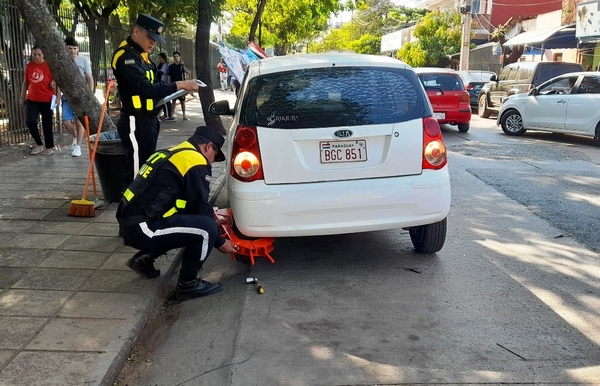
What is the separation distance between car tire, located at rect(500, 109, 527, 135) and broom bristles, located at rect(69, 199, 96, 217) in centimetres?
1087

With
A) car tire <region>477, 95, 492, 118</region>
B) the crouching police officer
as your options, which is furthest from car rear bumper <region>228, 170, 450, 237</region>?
car tire <region>477, 95, 492, 118</region>

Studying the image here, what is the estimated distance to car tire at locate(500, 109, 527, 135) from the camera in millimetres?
14445

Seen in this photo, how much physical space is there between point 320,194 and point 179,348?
154 centimetres

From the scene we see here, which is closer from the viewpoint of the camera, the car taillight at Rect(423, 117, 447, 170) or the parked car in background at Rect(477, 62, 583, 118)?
the car taillight at Rect(423, 117, 447, 170)

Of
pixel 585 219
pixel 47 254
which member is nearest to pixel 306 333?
pixel 47 254

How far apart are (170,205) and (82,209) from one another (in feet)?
8.07

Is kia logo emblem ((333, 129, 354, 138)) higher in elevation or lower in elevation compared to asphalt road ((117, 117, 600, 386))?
higher

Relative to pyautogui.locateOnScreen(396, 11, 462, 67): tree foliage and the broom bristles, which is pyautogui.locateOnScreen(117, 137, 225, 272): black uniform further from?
pyautogui.locateOnScreen(396, 11, 462, 67): tree foliage

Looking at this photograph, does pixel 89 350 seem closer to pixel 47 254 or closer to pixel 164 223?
pixel 164 223

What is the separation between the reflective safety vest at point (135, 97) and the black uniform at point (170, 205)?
1.61 m

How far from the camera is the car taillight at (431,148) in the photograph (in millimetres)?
4902

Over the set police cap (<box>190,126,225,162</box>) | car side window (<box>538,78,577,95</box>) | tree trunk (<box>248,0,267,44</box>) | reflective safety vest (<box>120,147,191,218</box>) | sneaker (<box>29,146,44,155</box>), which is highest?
tree trunk (<box>248,0,267,44</box>)

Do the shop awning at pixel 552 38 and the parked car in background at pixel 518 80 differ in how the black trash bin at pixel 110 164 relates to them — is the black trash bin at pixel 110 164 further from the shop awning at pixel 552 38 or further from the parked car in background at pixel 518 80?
the shop awning at pixel 552 38

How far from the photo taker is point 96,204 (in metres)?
6.85
